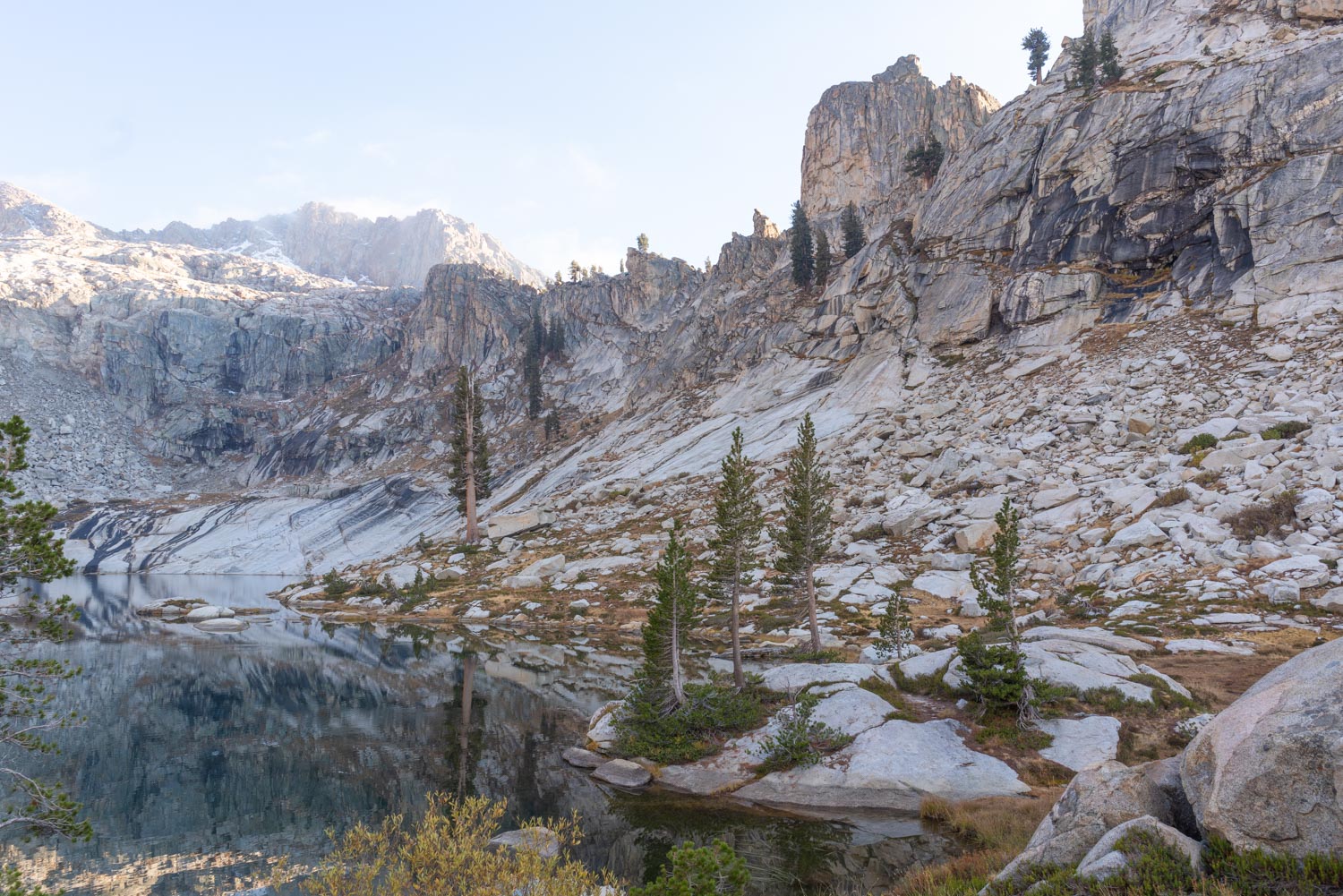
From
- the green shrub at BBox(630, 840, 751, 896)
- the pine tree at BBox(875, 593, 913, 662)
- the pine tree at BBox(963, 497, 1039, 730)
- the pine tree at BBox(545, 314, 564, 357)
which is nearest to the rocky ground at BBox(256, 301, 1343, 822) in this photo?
the pine tree at BBox(963, 497, 1039, 730)

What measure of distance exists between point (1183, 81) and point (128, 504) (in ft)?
530

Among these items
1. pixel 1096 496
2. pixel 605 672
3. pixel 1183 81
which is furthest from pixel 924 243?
pixel 605 672

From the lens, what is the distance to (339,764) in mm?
21766

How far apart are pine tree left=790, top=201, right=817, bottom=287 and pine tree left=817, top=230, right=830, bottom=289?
1919 mm

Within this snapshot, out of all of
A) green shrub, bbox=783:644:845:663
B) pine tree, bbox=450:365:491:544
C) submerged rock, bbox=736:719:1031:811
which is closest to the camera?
submerged rock, bbox=736:719:1031:811

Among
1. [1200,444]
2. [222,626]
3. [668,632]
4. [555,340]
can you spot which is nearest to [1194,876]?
[668,632]

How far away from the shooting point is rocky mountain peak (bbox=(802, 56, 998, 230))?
97250 mm

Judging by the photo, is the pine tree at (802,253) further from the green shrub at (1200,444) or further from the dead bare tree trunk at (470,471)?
the green shrub at (1200,444)

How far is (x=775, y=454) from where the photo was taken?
58812 mm

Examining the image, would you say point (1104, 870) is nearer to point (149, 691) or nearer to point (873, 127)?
point (149, 691)

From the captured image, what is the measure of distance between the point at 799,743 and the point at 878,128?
107 meters

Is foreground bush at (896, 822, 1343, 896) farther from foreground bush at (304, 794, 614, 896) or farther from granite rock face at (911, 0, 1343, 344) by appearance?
granite rock face at (911, 0, 1343, 344)

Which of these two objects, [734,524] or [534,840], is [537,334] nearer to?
[734,524]

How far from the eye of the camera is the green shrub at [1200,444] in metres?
33.8
